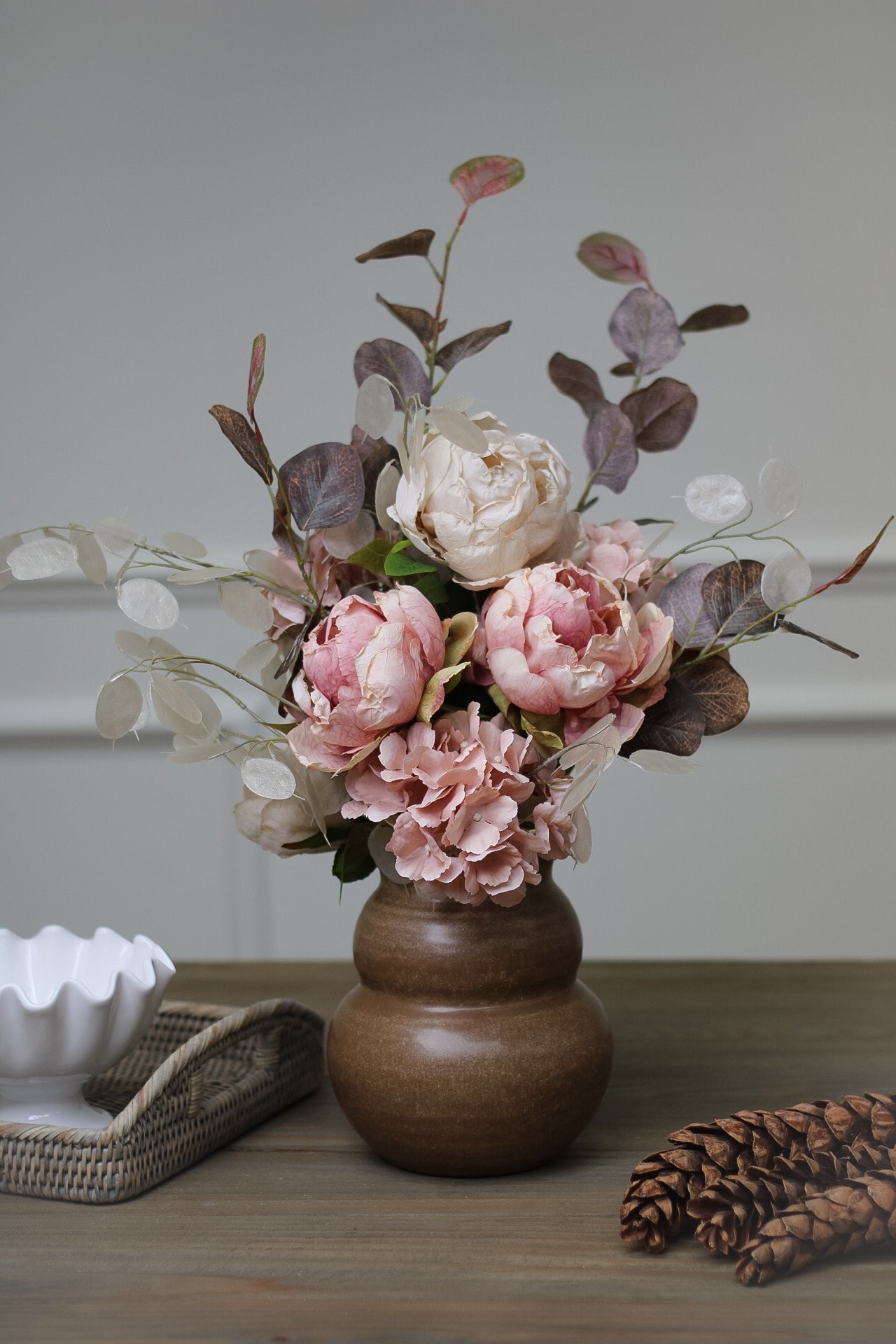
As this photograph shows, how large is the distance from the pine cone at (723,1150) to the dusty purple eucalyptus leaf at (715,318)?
0.44 metres

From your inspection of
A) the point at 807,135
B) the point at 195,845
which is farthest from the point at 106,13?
the point at 195,845

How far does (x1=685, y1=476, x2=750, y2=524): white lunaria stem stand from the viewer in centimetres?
64

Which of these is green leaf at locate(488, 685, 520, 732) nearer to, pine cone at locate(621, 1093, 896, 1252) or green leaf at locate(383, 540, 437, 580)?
green leaf at locate(383, 540, 437, 580)

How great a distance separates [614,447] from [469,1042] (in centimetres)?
34

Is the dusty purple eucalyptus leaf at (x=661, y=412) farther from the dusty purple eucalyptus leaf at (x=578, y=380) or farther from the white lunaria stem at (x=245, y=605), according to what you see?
the white lunaria stem at (x=245, y=605)

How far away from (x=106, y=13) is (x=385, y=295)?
24.9 inches

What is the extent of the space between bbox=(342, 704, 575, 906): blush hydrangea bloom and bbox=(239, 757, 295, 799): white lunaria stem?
40 mm

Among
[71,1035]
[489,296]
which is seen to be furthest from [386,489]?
[489,296]

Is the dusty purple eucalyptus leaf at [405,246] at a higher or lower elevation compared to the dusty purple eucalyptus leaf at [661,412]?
higher

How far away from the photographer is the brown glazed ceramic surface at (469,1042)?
64 centimetres

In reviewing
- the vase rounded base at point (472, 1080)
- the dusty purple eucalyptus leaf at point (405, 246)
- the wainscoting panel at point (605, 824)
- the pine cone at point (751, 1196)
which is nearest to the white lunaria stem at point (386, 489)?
the dusty purple eucalyptus leaf at point (405, 246)

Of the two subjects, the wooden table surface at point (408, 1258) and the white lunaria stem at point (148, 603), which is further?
the white lunaria stem at point (148, 603)

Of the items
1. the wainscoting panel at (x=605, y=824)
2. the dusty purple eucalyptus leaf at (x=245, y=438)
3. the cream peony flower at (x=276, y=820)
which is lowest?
the wainscoting panel at (x=605, y=824)

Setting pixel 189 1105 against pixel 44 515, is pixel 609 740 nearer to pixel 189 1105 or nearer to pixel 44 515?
pixel 189 1105
